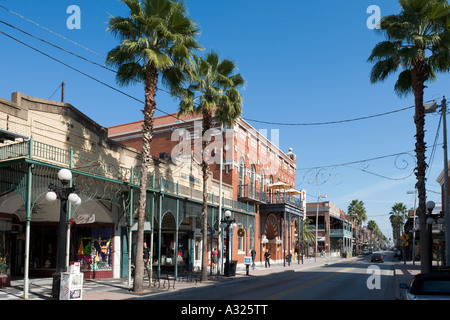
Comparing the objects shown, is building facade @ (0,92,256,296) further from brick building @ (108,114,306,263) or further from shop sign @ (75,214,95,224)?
brick building @ (108,114,306,263)

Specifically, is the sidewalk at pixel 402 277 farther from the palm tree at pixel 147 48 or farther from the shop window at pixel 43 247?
the shop window at pixel 43 247

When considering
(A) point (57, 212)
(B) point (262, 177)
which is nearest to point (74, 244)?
(A) point (57, 212)

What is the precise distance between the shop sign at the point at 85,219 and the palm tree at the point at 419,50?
16289mm

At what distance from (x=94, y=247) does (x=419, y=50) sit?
750 inches

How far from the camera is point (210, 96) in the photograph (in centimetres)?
2402

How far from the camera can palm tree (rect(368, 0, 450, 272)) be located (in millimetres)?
19281

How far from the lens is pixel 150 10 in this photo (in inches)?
706

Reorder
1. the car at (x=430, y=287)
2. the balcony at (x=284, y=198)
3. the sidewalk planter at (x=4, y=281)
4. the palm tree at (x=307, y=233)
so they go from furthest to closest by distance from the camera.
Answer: the palm tree at (x=307, y=233), the balcony at (x=284, y=198), the sidewalk planter at (x=4, y=281), the car at (x=430, y=287)

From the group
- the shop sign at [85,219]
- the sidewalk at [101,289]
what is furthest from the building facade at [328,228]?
the shop sign at [85,219]

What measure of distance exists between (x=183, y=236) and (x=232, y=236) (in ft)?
17.5

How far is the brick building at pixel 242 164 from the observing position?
37.2 meters

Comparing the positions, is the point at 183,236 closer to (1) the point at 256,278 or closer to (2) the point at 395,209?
(1) the point at 256,278

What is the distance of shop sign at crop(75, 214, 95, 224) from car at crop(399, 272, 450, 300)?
650 inches

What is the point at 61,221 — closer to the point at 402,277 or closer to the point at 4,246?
the point at 4,246
